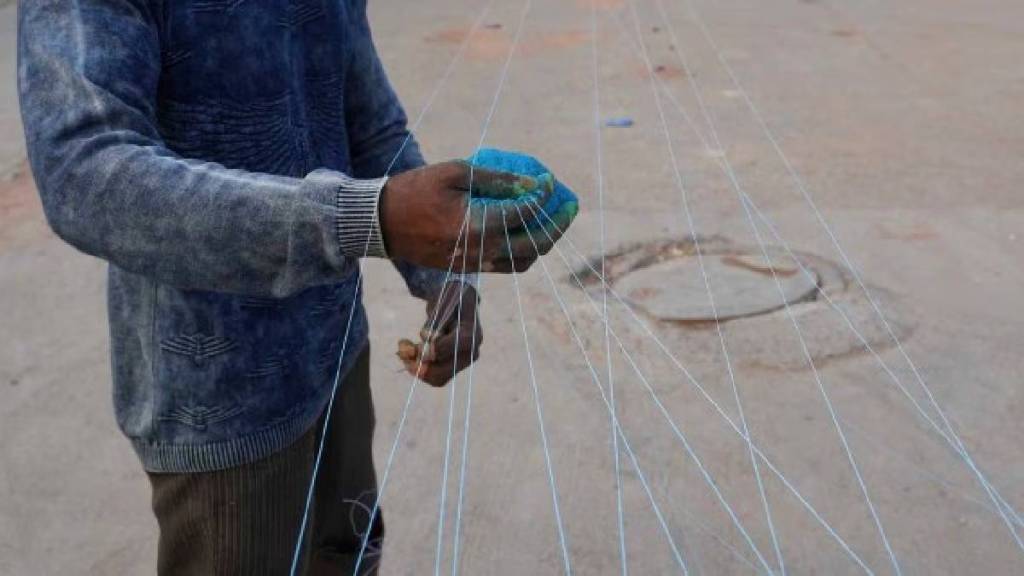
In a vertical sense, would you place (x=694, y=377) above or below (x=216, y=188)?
below

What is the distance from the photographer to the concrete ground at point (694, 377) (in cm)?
258

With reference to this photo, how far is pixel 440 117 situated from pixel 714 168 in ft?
5.54

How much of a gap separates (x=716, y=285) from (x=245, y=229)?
289 centimetres

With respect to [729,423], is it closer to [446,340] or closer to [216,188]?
[446,340]

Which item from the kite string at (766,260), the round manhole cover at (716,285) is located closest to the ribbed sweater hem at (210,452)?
the kite string at (766,260)

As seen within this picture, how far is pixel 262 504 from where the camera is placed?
4.58ft

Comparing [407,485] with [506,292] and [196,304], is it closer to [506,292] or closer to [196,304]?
[506,292]

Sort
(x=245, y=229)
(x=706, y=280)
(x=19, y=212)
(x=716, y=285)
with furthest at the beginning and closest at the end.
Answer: (x=19, y=212) → (x=716, y=285) → (x=706, y=280) → (x=245, y=229)

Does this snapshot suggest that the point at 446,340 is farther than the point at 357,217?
Yes

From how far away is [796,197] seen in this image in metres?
4.54

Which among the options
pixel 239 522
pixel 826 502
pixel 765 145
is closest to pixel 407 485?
pixel 826 502

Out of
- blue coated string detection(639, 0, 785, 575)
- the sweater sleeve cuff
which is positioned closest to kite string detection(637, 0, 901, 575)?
blue coated string detection(639, 0, 785, 575)

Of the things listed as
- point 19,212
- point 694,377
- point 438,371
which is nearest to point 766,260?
point 694,377

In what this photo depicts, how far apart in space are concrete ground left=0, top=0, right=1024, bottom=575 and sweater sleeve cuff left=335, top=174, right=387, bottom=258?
166cm
